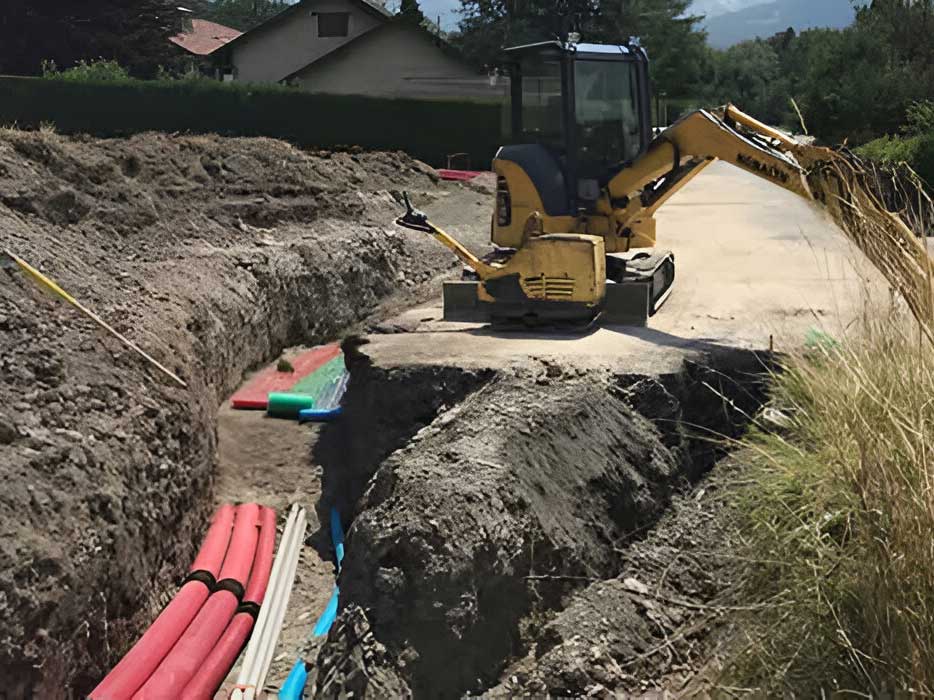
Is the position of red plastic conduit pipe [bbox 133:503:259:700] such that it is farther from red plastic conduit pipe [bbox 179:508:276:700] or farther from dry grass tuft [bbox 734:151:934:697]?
dry grass tuft [bbox 734:151:934:697]

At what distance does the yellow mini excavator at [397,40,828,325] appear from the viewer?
11.9m

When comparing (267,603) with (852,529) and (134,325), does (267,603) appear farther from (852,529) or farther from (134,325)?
(852,529)

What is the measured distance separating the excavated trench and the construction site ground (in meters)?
0.02

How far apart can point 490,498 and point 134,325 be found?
540 cm

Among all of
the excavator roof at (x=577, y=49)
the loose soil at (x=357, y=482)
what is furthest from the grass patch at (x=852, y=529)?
the excavator roof at (x=577, y=49)

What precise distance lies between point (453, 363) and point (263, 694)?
3385 millimetres

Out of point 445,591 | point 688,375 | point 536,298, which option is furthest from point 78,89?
Answer: point 445,591

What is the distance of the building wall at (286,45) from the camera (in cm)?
4194

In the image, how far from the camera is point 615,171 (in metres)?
13.0

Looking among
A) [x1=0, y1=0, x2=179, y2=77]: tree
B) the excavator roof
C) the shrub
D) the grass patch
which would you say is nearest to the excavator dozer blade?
the excavator roof

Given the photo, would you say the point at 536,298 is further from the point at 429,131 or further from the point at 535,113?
the point at 429,131

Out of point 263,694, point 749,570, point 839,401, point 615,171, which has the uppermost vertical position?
point 615,171

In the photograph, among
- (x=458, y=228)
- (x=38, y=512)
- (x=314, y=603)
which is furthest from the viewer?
(x=458, y=228)

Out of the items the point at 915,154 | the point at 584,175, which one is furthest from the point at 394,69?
the point at 584,175
